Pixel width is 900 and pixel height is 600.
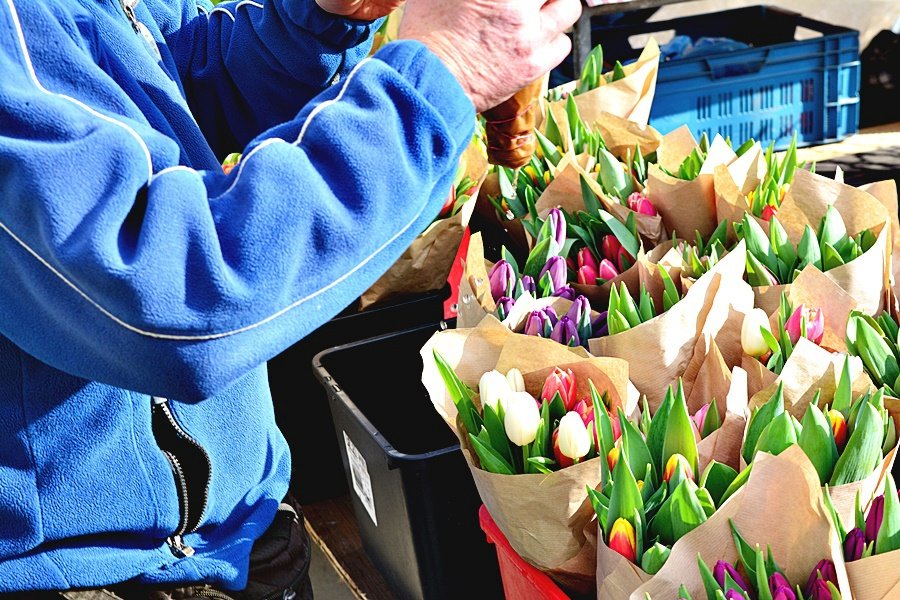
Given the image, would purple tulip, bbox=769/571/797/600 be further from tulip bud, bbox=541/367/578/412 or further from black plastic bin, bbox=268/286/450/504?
black plastic bin, bbox=268/286/450/504

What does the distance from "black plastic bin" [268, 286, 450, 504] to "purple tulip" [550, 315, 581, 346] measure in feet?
2.58

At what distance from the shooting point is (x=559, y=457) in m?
1.10

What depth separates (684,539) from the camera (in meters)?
0.92

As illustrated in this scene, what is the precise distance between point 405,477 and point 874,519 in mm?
773

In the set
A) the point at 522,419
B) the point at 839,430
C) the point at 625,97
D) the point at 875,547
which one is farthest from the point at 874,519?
the point at 625,97

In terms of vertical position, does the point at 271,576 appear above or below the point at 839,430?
below

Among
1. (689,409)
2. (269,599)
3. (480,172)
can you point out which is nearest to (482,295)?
(689,409)

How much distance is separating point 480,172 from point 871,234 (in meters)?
0.82

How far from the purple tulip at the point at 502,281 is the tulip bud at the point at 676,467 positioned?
477mm

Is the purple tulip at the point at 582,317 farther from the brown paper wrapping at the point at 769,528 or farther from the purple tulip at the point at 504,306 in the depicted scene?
the brown paper wrapping at the point at 769,528

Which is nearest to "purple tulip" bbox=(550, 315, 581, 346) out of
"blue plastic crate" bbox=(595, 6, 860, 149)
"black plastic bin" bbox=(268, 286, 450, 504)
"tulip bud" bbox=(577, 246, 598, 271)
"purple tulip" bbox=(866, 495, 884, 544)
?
"tulip bud" bbox=(577, 246, 598, 271)

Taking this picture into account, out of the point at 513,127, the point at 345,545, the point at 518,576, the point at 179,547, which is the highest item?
the point at 513,127

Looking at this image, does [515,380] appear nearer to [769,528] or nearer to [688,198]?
[769,528]

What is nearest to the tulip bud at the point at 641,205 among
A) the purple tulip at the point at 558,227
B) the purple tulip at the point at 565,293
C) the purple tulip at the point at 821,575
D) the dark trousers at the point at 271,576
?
A: the purple tulip at the point at 558,227
